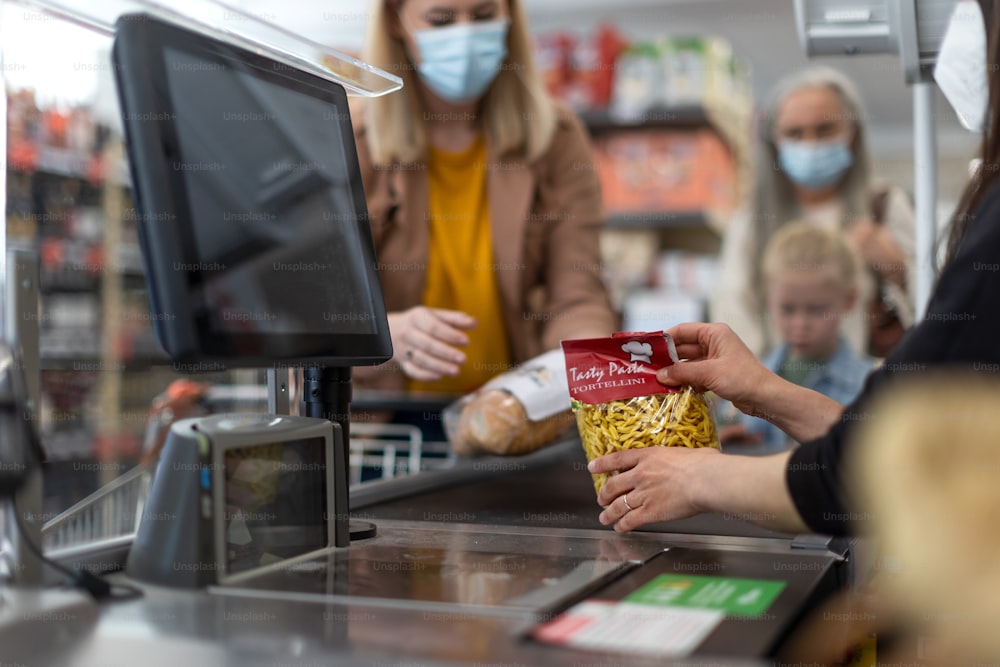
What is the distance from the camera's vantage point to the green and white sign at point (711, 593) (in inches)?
32.3

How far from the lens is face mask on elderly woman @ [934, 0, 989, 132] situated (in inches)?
43.4

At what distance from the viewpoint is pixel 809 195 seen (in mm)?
3336

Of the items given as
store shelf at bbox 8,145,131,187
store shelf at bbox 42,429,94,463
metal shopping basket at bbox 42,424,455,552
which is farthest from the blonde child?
store shelf at bbox 42,429,94,463

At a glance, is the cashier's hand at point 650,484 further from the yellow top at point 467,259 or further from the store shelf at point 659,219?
the store shelf at point 659,219

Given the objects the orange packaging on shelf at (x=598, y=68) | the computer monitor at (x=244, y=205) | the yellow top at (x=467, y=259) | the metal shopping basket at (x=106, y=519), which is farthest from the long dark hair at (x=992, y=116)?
the orange packaging on shelf at (x=598, y=68)

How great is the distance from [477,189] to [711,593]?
146 centimetres

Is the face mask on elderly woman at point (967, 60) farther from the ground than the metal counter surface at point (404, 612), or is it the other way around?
the face mask on elderly woman at point (967, 60)

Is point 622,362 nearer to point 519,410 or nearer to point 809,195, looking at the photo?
point 519,410

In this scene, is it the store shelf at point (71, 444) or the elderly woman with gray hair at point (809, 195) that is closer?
the elderly woman with gray hair at point (809, 195)

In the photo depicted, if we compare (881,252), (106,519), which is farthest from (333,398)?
(881,252)

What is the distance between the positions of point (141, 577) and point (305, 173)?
445 millimetres

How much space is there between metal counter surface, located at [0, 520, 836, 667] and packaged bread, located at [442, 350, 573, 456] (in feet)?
1.49

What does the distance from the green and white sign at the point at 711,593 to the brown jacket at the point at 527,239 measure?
109 centimetres

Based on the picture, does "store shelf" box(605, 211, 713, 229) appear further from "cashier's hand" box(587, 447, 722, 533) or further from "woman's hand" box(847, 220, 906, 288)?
"cashier's hand" box(587, 447, 722, 533)
